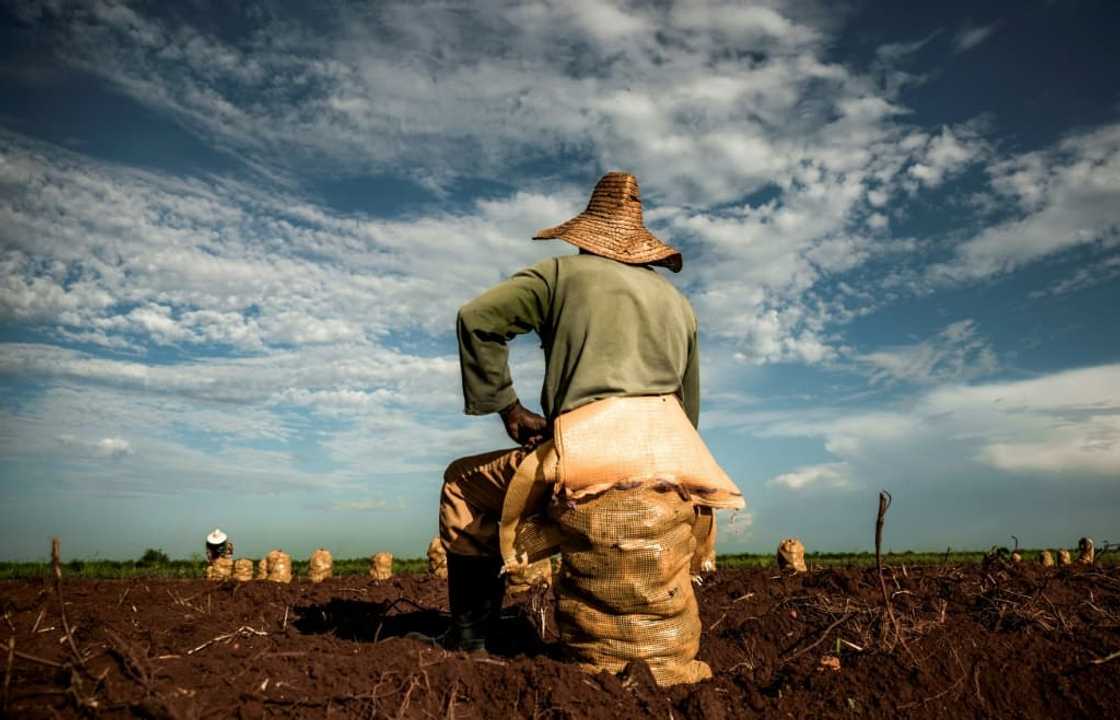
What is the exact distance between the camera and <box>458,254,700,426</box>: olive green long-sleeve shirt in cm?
359

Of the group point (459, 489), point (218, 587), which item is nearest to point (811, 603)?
point (459, 489)

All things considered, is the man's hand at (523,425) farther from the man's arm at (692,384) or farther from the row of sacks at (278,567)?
the row of sacks at (278,567)

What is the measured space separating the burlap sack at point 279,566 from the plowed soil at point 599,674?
3304mm

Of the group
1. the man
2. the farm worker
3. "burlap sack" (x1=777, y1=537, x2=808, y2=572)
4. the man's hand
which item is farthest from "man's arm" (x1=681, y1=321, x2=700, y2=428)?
the farm worker

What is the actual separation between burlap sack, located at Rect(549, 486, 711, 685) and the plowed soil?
0.13 metres

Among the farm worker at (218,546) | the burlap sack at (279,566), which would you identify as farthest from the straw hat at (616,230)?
the farm worker at (218,546)

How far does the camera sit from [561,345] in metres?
3.66

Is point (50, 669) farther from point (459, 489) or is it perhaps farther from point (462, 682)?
point (459, 489)

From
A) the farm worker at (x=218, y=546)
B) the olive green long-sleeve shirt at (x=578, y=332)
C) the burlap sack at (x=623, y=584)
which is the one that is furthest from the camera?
→ the farm worker at (x=218, y=546)

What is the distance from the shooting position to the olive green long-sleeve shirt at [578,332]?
11.8ft

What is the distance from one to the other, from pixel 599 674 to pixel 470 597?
105 cm

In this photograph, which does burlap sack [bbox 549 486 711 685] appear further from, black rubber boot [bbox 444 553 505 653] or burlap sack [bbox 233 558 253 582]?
burlap sack [bbox 233 558 253 582]

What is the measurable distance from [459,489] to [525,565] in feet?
2.03

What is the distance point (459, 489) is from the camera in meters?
3.99
